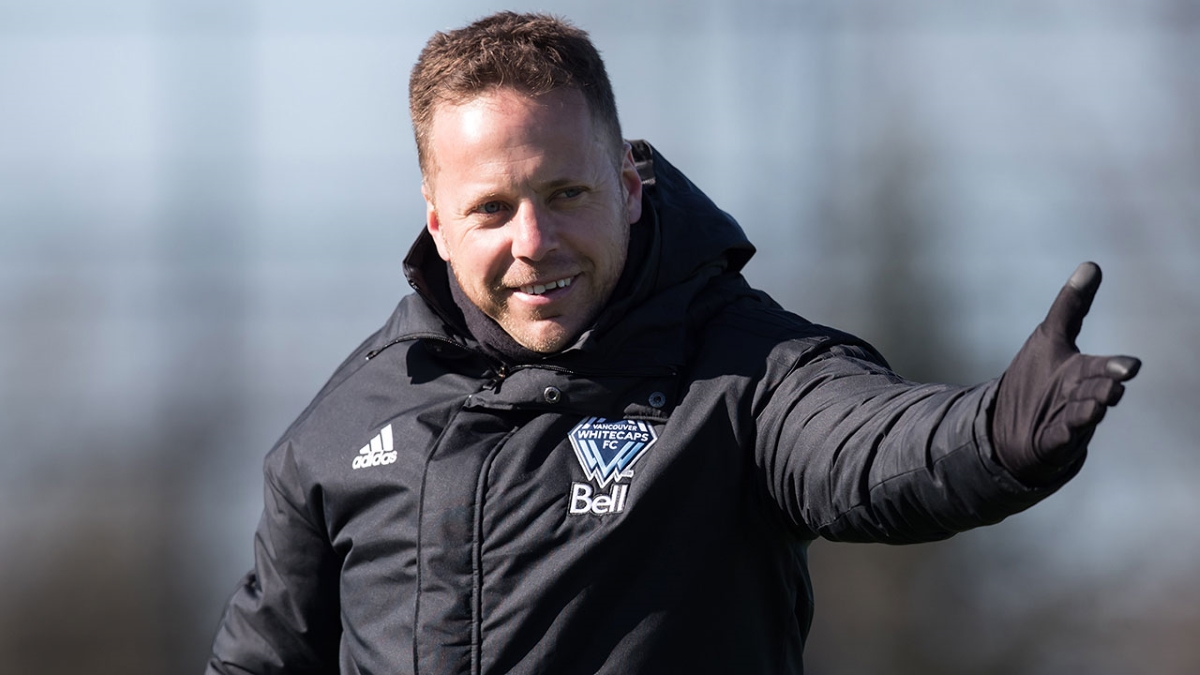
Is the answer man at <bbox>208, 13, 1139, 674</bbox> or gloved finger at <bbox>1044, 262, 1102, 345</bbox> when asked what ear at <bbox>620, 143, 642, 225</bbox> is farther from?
gloved finger at <bbox>1044, 262, 1102, 345</bbox>

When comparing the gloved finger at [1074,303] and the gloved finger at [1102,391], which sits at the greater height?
the gloved finger at [1074,303]

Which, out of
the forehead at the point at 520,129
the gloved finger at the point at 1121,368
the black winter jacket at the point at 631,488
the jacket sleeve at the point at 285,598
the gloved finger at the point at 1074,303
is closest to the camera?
the gloved finger at the point at 1121,368

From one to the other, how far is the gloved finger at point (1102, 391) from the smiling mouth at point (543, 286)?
1012mm

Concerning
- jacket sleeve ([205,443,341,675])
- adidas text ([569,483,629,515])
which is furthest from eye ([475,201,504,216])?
jacket sleeve ([205,443,341,675])

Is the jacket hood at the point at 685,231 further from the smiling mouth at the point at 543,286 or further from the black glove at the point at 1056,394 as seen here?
the black glove at the point at 1056,394

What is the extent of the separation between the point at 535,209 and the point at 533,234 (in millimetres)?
42

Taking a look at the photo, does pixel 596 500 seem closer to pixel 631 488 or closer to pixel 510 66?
pixel 631 488

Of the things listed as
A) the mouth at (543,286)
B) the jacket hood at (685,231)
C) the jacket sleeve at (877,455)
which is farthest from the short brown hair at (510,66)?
the jacket sleeve at (877,455)

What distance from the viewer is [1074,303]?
5.60ft

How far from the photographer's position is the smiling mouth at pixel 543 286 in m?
2.45

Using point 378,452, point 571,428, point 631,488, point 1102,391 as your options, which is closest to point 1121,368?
point 1102,391

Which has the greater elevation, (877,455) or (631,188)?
(631,188)

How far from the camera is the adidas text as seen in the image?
2.27 metres

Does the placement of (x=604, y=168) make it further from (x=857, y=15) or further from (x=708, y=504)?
(x=857, y=15)
